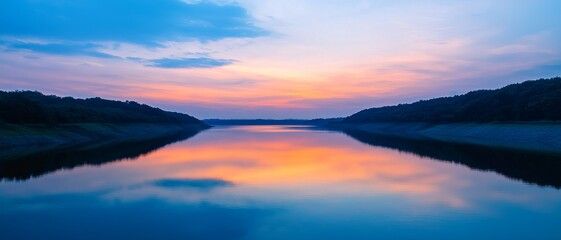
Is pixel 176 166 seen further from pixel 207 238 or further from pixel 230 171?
pixel 207 238

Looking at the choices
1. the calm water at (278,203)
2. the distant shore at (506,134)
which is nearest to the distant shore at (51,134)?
the calm water at (278,203)

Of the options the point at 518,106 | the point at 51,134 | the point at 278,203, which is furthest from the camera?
the point at 518,106

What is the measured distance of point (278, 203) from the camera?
47.9 feet

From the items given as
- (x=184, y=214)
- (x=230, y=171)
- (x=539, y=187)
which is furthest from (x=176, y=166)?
(x=539, y=187)

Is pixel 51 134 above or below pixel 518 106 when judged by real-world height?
below

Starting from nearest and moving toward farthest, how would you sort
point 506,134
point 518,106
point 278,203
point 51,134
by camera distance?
1. point 278,203
2. point 51,134
3. point 506,134
4. point 518,106

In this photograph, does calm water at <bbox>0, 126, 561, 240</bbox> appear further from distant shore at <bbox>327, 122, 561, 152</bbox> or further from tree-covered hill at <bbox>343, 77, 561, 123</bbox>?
tree-covered hill at <bbox>343, 77, 561, 123</bbox>

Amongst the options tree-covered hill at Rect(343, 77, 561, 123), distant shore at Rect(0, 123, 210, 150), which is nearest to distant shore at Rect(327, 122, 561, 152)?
tree-covered hill at Rect(343, 77, 561, 123)

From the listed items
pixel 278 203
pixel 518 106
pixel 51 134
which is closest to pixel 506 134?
pixel 518 106

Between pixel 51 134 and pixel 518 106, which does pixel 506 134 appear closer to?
pixel 518 106

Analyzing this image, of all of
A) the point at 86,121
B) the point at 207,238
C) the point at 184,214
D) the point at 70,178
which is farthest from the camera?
the point at 86,121

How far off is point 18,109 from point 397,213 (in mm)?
48382

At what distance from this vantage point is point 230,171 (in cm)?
2412

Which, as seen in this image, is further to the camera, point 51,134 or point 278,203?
point 51,134
